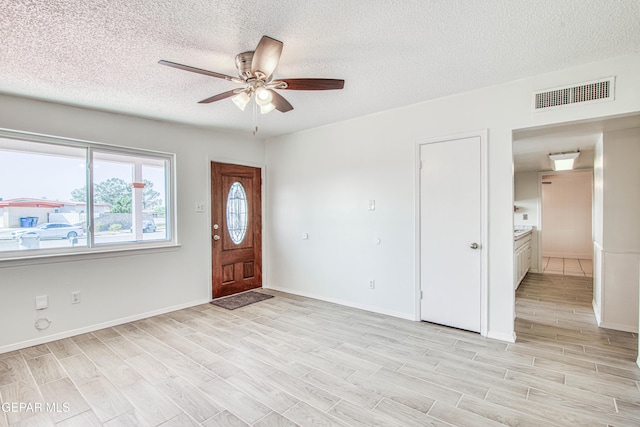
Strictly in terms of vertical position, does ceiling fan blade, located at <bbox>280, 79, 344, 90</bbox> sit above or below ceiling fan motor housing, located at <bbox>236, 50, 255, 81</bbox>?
below

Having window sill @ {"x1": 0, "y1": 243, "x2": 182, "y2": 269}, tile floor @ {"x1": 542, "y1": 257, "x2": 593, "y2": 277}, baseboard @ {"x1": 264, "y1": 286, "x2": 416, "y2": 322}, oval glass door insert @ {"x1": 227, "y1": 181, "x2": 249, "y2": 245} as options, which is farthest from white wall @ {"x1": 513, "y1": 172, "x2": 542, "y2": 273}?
window sill @ {"x1": 0, "y1": 243, "x2": 182, "y2": 269}

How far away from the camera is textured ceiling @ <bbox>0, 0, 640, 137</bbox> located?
6.02 feet

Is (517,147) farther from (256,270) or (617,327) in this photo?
(256,270)

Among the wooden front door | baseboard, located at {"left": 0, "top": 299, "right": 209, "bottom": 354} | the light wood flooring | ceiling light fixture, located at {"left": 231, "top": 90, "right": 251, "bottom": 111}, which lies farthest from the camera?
the wooden front door

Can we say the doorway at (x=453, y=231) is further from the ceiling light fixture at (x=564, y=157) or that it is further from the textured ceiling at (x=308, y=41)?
the ceiling light fixture at (x=564, y=157)

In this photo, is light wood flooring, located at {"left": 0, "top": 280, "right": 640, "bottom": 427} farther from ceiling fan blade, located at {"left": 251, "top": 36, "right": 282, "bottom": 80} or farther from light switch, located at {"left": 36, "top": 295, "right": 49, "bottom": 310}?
ceiling fan blade, located at {"left": 251, "top": 36, "right": 282, "bottom": 80}

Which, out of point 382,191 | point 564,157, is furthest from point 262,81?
point 564,157

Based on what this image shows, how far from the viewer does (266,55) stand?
1.96 metres

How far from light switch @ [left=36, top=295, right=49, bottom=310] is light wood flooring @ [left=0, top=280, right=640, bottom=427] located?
1.27 feet

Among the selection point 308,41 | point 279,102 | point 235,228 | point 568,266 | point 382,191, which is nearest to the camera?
point 308,41

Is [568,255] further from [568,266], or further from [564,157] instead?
[564,157]

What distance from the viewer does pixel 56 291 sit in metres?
3.29

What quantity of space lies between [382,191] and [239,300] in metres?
2.60

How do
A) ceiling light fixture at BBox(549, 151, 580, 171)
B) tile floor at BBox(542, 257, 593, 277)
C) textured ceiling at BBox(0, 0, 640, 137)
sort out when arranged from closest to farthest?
textured ceiling at BBox(0, 0, 640, 137)
ceiling light fixture at BBox(549, 151, 580, 171)
tile floor at BBox(542, 257, 593, 277)
